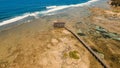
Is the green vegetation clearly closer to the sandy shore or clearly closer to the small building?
the sandy shore

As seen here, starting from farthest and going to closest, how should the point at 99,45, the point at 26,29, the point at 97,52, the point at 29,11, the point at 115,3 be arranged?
the point at 115,3 → the point at 29,11 → the point at 26,29 → the point at 99,45 → the point at 97,52

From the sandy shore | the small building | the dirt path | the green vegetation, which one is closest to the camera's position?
the dirt path

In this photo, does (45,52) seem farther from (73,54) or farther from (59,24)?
(59,24)

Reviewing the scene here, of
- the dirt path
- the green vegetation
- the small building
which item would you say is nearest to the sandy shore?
the dirt path

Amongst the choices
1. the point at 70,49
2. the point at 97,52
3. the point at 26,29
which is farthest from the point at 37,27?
the point at 97,52

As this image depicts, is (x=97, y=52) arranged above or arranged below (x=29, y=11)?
below

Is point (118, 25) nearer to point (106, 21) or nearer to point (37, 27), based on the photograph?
point (106, 21)

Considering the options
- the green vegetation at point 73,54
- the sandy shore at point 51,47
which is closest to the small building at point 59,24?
the sandy shore at point 51,47

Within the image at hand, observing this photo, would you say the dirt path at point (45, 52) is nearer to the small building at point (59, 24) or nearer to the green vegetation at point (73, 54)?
the green vegetation at point (73, 54)
